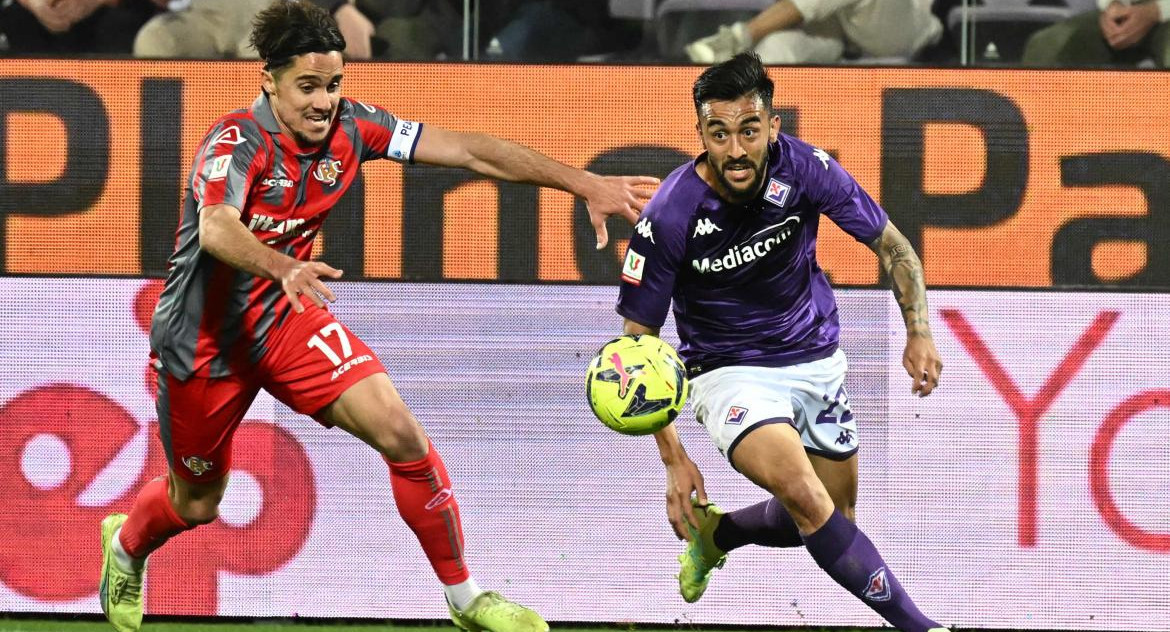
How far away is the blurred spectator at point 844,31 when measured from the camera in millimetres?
6191

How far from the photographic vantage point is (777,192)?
507 cm

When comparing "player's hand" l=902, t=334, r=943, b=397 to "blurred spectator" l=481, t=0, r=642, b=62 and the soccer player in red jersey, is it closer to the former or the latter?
the soccer player in red jersey

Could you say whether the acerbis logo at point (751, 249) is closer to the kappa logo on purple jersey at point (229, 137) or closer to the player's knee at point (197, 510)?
the kappa logo on purple jersey at point (229, 137)

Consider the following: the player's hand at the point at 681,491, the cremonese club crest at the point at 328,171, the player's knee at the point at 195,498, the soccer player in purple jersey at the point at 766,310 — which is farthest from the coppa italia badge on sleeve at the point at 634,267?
the player's knee at the point at 195,498

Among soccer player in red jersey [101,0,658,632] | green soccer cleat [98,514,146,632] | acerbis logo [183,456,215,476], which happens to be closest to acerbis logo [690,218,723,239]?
soccer player in red jersey [101,0,658,632]

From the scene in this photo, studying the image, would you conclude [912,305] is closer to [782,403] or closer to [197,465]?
[782,403]

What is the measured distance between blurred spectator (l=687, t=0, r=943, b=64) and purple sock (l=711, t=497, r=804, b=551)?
181 centimetres

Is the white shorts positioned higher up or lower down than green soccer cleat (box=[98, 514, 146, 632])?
higher up

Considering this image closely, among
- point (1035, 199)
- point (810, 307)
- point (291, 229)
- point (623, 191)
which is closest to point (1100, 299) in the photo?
point (1035, 199)

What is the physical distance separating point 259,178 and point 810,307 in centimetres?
189

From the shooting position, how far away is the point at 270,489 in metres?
6.20

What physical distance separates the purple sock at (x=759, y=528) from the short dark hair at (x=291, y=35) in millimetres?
2148

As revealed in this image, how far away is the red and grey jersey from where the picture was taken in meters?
4.96

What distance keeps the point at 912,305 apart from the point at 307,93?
205 cm
